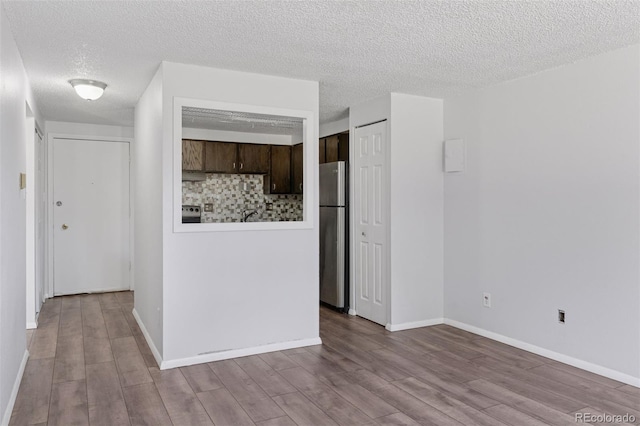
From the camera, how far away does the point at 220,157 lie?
20.5 feet

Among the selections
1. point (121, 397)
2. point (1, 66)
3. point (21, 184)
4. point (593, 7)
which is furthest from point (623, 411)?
point (21, 184)

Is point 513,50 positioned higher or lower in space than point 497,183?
higher

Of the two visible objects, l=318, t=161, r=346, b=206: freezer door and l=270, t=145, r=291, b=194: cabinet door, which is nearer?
l=318, t=161, r=346, b=206: freezer door

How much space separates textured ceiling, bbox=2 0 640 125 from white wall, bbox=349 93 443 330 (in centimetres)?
50

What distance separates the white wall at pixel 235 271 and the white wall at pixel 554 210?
1.49m

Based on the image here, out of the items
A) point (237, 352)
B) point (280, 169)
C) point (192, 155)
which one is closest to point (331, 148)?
point (280, 169)

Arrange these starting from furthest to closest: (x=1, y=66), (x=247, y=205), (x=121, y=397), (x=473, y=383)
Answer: (x=247, y=205), (x=473, y=383), (x=121, y=397), (x=1, y=66)

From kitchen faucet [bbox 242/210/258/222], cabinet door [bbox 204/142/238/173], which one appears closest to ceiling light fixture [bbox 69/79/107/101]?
cabinet door [bbox 204/142/238/173]

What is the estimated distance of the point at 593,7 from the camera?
2.53 m

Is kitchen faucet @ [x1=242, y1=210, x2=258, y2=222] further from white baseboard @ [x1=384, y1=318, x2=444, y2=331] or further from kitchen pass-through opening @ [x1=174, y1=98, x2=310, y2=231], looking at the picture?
white baseboard @ [x1=384, y1=318, x2=444, y2=331]

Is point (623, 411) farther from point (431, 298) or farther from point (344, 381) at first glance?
point (431, 298)

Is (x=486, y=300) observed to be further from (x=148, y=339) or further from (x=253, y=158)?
(x=253, y=158)

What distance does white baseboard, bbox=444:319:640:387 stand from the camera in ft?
10.4

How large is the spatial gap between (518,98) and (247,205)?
3917 mm
